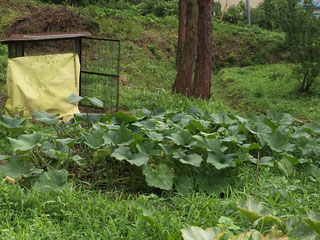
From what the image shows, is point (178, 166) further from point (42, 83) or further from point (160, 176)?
point (42, 83)

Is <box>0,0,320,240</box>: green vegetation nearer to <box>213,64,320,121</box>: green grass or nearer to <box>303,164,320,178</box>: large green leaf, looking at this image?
<box>303,164,320,178</box>: large green leaf

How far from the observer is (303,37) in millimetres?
11867

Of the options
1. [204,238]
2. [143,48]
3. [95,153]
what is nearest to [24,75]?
[95,153]

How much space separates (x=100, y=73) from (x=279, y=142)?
3.88 metres

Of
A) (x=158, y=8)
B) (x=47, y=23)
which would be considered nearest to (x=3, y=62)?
(x=47, y=23)

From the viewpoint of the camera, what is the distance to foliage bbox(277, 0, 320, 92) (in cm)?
1161

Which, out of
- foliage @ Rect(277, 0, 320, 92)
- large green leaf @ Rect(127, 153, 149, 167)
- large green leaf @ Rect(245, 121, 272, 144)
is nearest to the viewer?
large green leaf @ Rect(127, 153, 149, 167)

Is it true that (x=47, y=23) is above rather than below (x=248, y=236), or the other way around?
above

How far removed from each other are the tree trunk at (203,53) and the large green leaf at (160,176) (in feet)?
17.5

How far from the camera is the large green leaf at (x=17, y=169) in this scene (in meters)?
3.98

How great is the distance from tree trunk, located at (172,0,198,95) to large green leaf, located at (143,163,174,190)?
18.3ft

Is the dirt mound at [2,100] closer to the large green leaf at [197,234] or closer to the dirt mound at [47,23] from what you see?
the dirt mound at [47,23]

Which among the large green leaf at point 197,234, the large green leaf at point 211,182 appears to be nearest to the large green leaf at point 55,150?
the large green leaf at point 211,182

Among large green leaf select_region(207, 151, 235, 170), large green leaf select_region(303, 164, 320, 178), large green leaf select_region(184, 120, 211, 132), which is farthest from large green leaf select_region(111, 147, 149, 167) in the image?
large green leaf select_region(303, 164, 320, 178)
